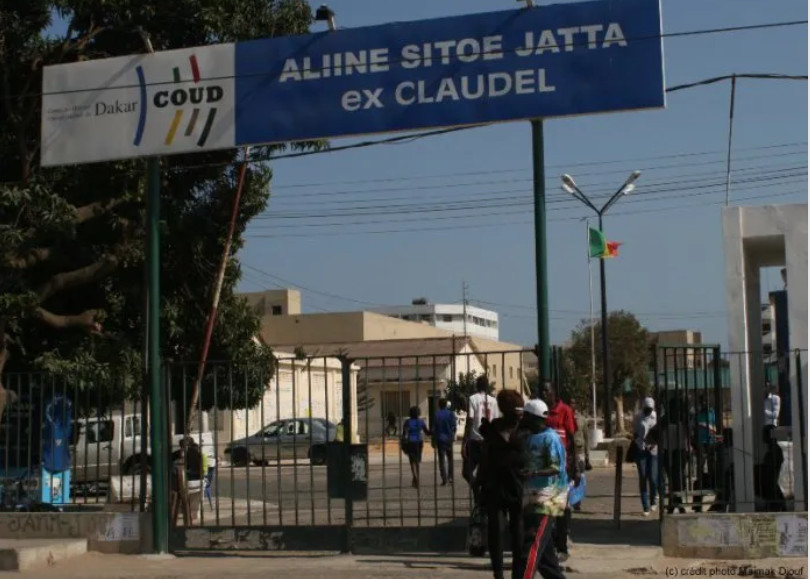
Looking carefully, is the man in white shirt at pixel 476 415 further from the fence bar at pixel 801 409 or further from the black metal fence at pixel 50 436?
the black metal fence at pixel 50 436

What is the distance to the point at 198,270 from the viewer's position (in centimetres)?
1973

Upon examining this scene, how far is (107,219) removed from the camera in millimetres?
18562

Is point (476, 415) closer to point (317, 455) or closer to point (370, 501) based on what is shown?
point (317, 455)

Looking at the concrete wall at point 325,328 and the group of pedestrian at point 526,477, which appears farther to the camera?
the concrete wall at point 325,328

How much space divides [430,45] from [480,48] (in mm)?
542

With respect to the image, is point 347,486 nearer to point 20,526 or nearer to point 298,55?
point 20,526

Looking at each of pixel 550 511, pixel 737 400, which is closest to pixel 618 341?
pixel 737 400

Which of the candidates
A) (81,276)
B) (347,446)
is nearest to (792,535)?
(347,446)

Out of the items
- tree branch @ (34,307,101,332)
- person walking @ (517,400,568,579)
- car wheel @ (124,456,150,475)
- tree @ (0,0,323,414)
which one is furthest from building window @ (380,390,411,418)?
tree branch @ (34,307,101,332)

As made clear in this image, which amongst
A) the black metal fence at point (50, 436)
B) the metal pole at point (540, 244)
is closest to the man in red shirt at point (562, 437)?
the metal pole at point (540, 244)

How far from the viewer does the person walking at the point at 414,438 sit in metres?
13.0

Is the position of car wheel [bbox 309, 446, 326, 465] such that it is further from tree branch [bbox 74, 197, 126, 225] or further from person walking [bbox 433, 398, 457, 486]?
tree branch [bbox 74, 197, 126, 225]

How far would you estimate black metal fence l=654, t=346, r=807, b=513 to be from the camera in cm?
1128

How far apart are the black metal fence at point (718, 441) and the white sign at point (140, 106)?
544 cm
